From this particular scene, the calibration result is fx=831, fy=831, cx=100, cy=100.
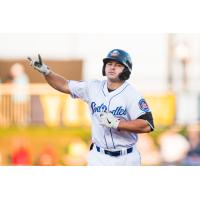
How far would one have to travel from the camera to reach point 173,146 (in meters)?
11.2

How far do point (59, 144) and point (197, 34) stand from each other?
2.45 m

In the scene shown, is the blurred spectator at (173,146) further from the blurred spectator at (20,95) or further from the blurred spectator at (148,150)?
the blurred spectator at (20,95)

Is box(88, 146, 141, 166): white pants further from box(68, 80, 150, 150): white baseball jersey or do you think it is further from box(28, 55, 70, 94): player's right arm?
box(28, 55, 70, 94): player's right arm

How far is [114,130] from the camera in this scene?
256 inches

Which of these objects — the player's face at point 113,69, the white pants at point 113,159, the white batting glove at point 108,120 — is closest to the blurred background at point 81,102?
the white pants at point 113,159

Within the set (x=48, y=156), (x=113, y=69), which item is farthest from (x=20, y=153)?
(x=113, y=69)

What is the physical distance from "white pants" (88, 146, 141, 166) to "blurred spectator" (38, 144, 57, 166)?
466 centimetres

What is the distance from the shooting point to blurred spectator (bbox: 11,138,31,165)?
1119cm

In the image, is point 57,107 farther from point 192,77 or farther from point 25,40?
point 192,77

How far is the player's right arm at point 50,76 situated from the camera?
6484 mm

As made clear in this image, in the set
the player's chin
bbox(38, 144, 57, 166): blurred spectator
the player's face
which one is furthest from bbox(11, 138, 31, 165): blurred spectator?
the player's face

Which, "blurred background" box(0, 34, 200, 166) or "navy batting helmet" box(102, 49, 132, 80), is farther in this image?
"blurred background" box(0, 34, 200, 166)

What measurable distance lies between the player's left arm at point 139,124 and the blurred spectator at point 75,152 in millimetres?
4748
